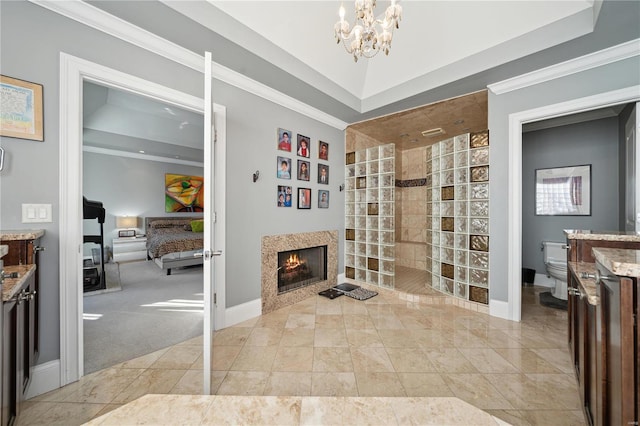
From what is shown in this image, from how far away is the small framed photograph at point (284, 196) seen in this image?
3.04 m

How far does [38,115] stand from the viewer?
62.5 inches

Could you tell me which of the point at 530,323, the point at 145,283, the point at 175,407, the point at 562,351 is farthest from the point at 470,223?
the point at 145,283

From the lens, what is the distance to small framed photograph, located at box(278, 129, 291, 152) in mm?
3014

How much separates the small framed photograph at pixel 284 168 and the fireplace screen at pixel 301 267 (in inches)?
39.4

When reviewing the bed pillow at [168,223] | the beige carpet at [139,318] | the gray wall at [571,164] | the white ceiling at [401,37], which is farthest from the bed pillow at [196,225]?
the gray wall at [571,164]

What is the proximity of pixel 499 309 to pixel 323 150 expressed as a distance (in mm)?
3000

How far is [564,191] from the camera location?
142 inches

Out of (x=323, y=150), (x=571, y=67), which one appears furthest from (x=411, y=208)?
(x=571, y=67)

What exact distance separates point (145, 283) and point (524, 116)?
5.74 metres

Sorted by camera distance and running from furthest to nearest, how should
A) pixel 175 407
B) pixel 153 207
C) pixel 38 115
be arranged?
pixel 153 207
pixel 38 115
pixel 175 407

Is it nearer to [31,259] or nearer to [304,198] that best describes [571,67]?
[304,198]

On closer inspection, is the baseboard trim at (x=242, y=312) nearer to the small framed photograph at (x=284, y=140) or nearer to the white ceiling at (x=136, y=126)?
the small framed photograph at (x=284, y=140)

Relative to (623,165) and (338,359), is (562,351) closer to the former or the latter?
(338,359)

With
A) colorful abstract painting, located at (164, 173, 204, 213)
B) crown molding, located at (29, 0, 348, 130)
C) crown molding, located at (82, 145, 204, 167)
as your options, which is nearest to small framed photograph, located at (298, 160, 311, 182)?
crown molding, located at (29, 0, 348, 130)
